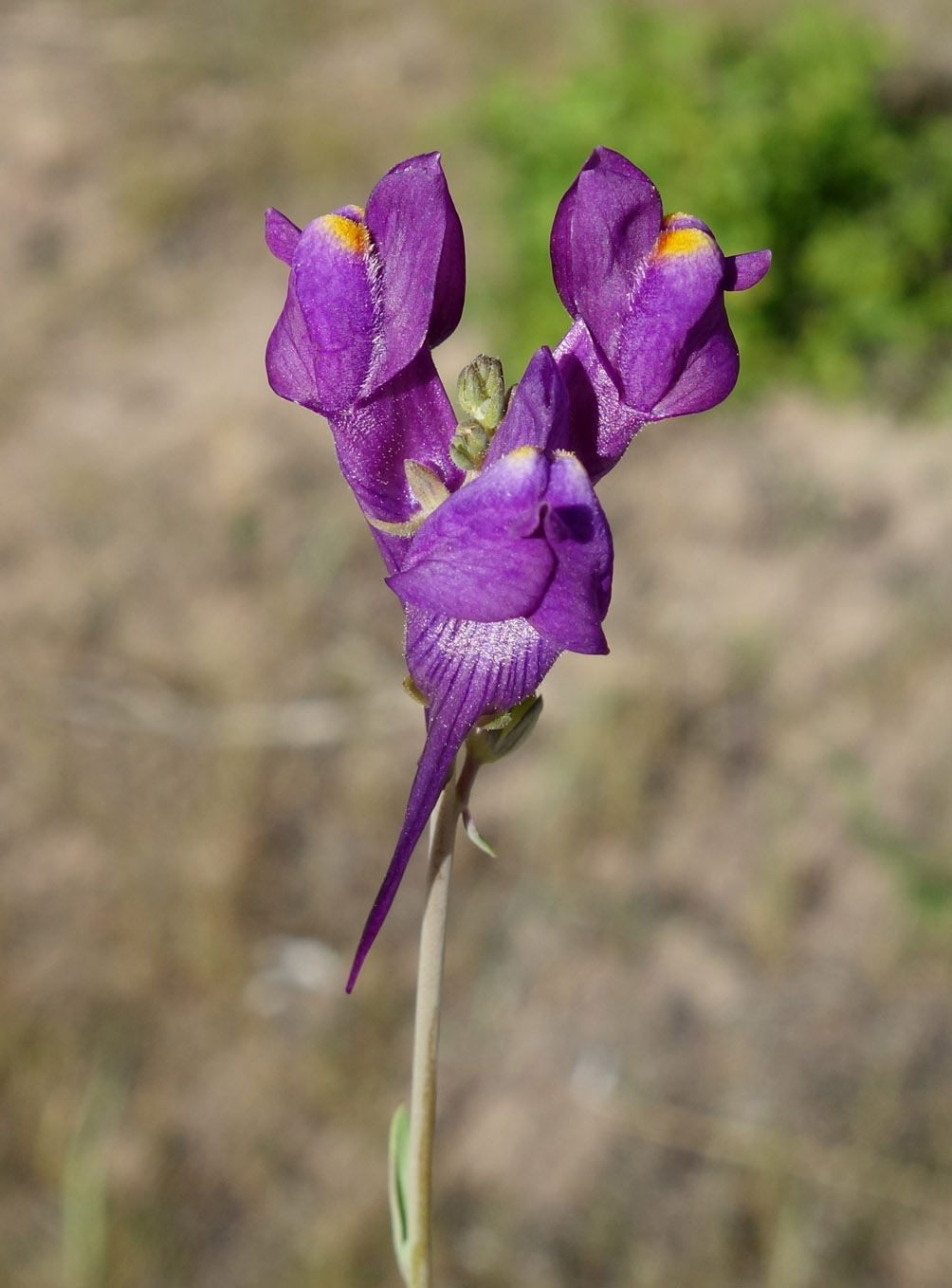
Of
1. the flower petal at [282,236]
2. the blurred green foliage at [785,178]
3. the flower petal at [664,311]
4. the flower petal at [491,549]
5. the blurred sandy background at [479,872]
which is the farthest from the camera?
the blurred green foliage at [785,178]

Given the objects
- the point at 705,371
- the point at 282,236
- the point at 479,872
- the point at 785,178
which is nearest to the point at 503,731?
the point at 705,371

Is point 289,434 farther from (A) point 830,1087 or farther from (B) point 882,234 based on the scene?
(A) point 830,1087

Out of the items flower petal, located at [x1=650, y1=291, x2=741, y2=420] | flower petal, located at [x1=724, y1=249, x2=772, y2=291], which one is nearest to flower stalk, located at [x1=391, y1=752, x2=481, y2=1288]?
flower petal, located at [x1=650, y1=291, x2=741, y2=420]

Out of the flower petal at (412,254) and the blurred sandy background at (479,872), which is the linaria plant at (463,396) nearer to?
the flower petal at (412,254)

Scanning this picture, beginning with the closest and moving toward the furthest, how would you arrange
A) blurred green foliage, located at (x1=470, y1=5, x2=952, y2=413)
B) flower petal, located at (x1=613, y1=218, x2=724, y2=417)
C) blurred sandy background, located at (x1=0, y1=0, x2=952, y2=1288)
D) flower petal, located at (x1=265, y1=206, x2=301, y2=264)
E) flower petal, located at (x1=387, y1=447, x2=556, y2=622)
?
flower petal, located at (x1=387, y1=447, x2=556, y2=622) < flower petal, located at (x1=613, y1=218, x2=724, y2=417) < flower petal, located at (x1=265, y1=206, x2=301, y2=264) < blurred sandy background, located at (x1=0, y1=0, x2=952, y2=1288) < blurred green foliage, located at (x1=470, y1=5, x2=952, y2=413)

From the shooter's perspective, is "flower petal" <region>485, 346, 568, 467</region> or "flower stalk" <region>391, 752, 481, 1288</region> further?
"flower stalk" <region>391, 752, 481, 1288</region>

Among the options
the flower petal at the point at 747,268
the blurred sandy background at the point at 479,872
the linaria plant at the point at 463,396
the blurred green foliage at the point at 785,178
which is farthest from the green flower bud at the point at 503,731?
the blurred green foliage at the point at 785,178

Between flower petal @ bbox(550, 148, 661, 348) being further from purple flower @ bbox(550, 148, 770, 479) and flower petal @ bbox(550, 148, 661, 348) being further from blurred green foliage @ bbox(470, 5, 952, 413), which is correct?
blurred green foliage @ bbox(470, 5, 952, 413)

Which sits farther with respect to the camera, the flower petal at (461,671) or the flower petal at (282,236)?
the flower petal at (282,236)
